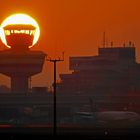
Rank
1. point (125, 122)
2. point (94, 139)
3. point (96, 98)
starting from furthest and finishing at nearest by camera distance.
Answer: point (96, 98), point (125, 122), point (94, 139)

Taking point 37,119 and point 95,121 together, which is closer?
→ point 95,121

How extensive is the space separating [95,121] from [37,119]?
75.1 feet

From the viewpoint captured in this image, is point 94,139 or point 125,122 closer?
point 94,139

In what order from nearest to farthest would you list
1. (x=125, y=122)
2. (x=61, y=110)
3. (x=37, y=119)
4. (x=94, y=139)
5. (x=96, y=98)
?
1. (x=94, y=139)
2. (x=125, y=122)
3. (x=37, y=119)
4. (x=61, y=110)
5. (x=96, y=98)

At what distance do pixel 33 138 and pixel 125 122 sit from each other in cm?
6927

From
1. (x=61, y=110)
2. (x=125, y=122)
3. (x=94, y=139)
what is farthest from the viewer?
(x=61, y=110)

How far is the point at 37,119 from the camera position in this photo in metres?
166

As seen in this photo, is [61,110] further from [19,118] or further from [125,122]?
[125,122]

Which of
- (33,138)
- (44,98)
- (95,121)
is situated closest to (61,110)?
(44,98)

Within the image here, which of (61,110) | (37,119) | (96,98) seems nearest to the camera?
(37,119)

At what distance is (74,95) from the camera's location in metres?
190

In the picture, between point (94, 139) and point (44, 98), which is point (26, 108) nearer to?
point (44, 98)

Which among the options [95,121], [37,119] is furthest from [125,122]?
[37,119]

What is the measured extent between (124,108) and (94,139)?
108 metres
